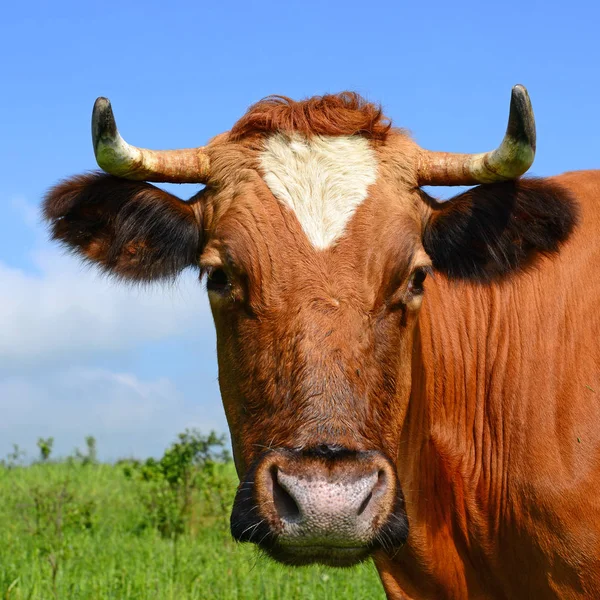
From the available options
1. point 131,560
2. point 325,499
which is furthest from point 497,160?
Result: point 131,560

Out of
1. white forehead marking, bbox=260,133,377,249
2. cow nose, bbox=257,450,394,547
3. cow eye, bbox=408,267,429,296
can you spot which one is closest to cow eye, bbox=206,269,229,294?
white forehead marking, bbox=260,133,377,249

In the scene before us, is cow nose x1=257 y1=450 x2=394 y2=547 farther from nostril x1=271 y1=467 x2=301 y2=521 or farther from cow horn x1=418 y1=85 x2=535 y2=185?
cow horn x1=418 y1=85 x2=535 y2=185

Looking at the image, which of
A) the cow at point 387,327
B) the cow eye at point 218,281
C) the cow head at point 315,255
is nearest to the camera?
the cow head at point 315,255

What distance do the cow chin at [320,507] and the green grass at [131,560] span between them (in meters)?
0.68

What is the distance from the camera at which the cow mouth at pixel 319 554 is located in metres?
3.97

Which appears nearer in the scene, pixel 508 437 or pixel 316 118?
pixel 316 118

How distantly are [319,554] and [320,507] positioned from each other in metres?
0.36

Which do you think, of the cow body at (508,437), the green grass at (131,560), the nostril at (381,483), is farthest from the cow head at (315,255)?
the green grass at (131,560)

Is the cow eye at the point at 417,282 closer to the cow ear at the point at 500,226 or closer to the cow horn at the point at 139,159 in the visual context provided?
the cow ear at the point at 500,226

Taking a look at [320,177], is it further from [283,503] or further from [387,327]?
[283,503]

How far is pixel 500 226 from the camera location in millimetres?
5434

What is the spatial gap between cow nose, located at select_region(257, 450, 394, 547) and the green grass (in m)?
0.84

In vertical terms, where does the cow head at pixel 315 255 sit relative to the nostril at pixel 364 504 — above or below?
above

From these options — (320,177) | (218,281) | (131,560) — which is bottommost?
(131,560)
